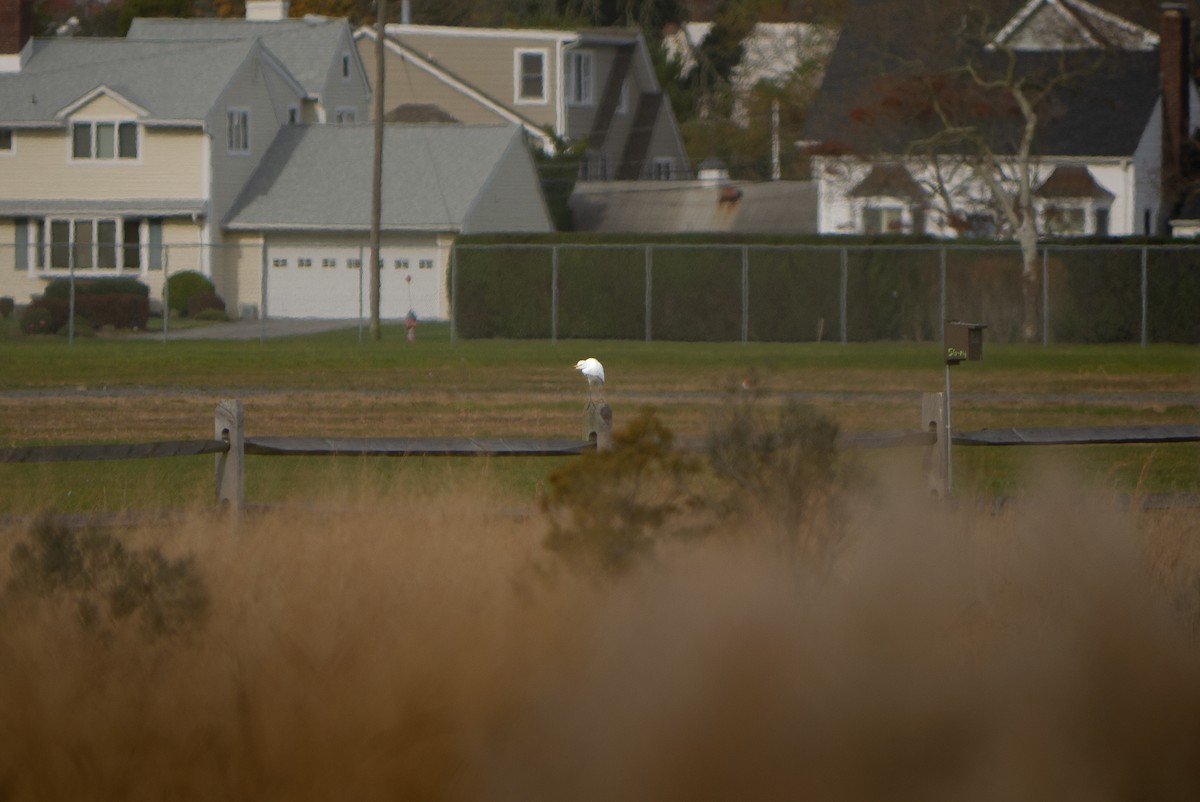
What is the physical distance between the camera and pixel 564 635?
21.1 ft

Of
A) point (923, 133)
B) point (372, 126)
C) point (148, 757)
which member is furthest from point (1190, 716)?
point (372, 126)

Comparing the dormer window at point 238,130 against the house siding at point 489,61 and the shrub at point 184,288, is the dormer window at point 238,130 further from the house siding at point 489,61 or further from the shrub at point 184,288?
the house siding at point 489,61

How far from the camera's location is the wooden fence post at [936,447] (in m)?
9.85

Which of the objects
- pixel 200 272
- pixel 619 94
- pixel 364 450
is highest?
pixel 619 94

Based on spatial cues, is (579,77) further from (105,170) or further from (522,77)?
(105,170)

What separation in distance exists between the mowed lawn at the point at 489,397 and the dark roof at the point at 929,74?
5825 millimetres

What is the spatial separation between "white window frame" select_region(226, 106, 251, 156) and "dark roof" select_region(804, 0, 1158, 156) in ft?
48.3

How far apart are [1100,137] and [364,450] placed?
1410 inches

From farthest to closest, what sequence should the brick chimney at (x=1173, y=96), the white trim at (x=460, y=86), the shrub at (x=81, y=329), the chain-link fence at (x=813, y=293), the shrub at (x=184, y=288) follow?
the white trim at (x=460, y=86)
the brick chimney at (x=1173, y=96)
the shrub at (x=184, y=288)
the shrub at (x=81, y=329)
the chain-link fence at (x=813, y=293)

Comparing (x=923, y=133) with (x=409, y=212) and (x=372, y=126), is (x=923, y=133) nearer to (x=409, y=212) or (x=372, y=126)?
(x=409, y=212)

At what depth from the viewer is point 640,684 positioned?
596cm

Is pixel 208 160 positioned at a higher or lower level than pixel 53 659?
higher

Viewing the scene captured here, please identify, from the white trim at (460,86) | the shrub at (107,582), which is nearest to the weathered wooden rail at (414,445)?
the shrub at (107,582)

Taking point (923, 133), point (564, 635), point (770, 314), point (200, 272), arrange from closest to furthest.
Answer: point (564, 635), point (770, 314), point (923, 133), point (200, 272)
